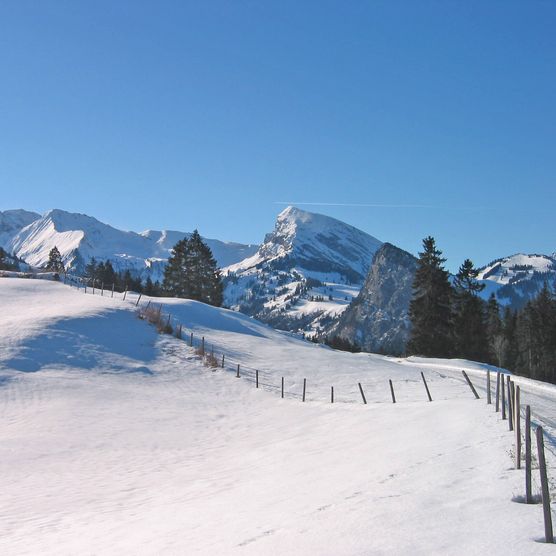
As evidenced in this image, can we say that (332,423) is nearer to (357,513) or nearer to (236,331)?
(357,513)

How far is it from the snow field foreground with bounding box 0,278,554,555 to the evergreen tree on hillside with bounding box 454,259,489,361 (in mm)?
21549

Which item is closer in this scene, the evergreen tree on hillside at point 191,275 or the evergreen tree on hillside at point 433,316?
the evergreen tree on hillside at point 433,316

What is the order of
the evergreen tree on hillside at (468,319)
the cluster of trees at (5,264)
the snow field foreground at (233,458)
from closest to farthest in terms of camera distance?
the snow field foreground at (233,458), the evergreen tree on hillside at (468,319), the cluster of trees at (5,264)

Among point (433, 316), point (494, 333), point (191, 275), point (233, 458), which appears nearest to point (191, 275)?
point (191, 275)

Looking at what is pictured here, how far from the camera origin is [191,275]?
80562mm

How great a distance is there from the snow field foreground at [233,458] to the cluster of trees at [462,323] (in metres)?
17.8

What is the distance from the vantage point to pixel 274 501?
1116 cm

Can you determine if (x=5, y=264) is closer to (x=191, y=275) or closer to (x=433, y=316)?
(x=191, y=275)

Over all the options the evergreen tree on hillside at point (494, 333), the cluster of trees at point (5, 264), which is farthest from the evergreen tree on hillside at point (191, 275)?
the evergreen tree on hillside at point (494, 333)

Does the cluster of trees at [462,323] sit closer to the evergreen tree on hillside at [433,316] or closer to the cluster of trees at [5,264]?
the evergreen tree on hillside at [433,316]

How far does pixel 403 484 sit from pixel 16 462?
41.9 ft

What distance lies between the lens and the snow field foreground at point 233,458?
27.3ft

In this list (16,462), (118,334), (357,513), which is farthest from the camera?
(118,334)

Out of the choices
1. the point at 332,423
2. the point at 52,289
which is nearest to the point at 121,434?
the point at 332,423
